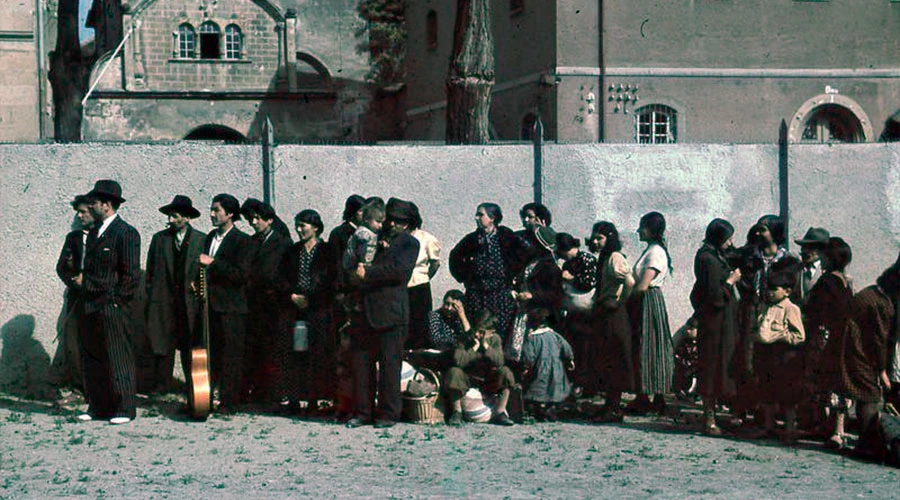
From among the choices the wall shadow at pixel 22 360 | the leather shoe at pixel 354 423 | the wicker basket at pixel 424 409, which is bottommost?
the leather shoe at pixel 354 423

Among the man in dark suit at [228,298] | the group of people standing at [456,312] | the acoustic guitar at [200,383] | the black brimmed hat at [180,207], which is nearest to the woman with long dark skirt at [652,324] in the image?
the group of people standing at [456,312]

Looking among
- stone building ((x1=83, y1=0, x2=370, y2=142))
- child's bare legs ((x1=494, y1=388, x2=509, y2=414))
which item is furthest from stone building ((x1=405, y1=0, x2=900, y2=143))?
child's bare legs ((x1=494, y1=388, x2=509, y2=414))

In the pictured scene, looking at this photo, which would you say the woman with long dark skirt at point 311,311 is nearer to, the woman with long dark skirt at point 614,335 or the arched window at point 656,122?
the woman with long dark skirt at point 614,335

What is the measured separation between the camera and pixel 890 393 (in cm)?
1064

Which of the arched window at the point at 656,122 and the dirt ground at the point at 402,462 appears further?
the arched window at the point at 656,122

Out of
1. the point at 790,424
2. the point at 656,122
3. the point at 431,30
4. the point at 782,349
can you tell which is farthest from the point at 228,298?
the point at 431,30

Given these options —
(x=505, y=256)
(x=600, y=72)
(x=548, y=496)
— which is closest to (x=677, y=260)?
(x=505, y=256)

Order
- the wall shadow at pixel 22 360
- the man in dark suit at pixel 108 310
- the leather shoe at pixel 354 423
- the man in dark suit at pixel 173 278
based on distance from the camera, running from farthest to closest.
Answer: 1. the wall shadow at pixel 22 360
2. the man in dark suit at pixel 173 278
3. the man in dark suit at pixel 108 310
4. the leather shoe at pixel 354 423

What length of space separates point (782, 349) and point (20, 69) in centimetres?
3009

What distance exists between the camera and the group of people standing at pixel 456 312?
36.5ft

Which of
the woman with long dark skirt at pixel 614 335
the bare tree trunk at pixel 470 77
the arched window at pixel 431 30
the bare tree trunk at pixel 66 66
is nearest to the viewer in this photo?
the woman with long dark skirt at pixel 614 335

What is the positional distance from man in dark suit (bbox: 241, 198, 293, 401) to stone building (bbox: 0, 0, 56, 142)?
84.7ft

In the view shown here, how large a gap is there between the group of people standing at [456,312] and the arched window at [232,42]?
27776 mm

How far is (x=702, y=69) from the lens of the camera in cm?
2936
